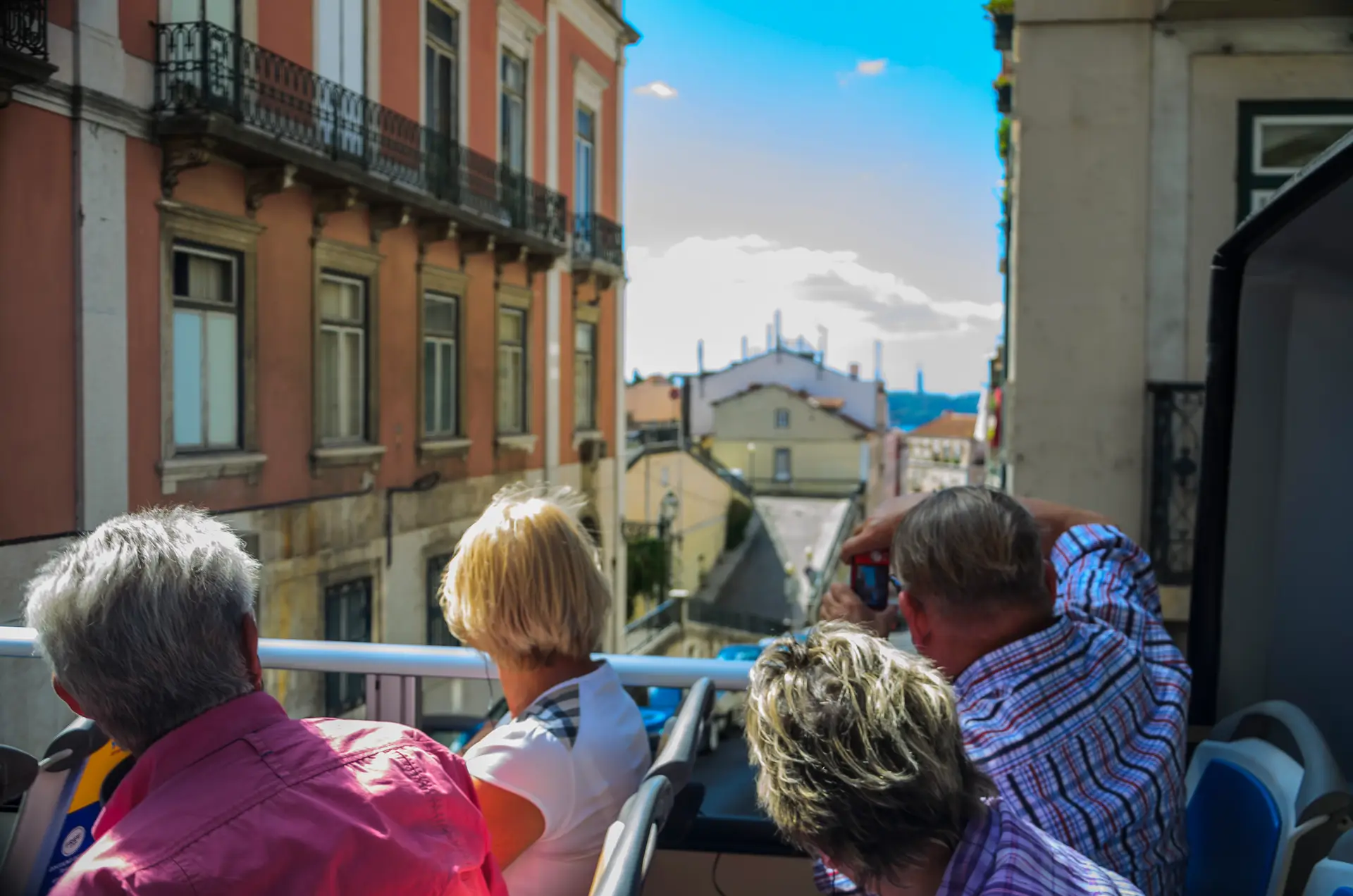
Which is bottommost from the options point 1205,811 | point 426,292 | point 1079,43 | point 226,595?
point 1205,811

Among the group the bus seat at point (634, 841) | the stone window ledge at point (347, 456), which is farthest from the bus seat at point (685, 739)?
the stone window ledge at point (347, 456)

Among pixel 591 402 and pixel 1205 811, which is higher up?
pixel 591 402

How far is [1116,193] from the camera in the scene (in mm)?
2850

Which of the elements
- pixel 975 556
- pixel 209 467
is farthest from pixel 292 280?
pixel 975 556

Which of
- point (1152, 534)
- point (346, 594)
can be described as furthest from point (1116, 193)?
point (346, 594)

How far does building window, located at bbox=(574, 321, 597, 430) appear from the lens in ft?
25.9

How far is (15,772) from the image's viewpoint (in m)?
1.18

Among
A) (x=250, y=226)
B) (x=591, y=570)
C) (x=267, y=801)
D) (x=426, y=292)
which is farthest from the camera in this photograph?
(x=426, y=292)

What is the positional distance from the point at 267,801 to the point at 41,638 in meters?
0.23

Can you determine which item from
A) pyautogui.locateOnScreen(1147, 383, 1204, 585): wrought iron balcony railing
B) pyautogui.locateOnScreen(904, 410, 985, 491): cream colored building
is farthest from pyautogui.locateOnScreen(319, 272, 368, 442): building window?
pyautogui.locateOnScreen(904, 410, 985, 491): cream colored building

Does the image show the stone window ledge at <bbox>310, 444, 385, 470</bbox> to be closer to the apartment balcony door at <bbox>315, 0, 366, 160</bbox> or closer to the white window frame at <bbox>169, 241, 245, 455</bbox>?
the white window frame at <bbox>169, 241, 245, 455</bbox>

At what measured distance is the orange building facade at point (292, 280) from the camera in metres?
2.52

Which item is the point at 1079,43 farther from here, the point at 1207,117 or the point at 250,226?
the point at 250,226

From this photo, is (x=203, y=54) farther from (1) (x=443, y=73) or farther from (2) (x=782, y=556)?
(2) (x=782, y=556)
